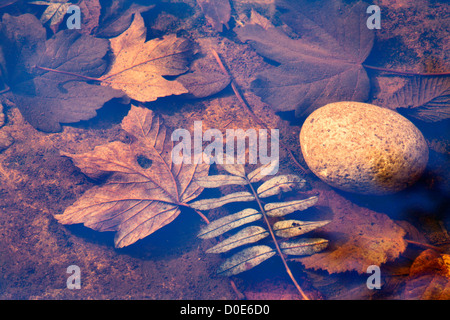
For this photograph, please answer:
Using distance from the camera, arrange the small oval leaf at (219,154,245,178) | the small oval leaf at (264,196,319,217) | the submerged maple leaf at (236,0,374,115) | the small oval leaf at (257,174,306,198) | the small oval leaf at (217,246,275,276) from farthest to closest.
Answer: the submerged maple leaf at (236,0,374,115)
the small oval leaf at (219,154,245,178)
the small oval leaf at (257,174,306,198)
the small oval leaf at (264,196,319,217)
the small oval leaf at (217,246,275,276)

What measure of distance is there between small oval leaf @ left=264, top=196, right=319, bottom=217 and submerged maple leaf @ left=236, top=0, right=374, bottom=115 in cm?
87

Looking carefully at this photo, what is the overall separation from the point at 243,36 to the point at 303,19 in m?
0.66

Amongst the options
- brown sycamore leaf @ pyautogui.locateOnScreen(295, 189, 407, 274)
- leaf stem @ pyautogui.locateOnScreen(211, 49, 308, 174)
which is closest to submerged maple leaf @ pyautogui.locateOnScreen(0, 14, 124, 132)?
leaf stem @ pyautogui.locateOnScreen(211, 49, 308, 174)

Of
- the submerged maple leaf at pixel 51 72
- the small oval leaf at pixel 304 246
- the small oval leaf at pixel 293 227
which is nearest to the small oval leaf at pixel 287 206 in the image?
the small oval leaf at pixel 293 227

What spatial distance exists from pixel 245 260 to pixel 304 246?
48cm

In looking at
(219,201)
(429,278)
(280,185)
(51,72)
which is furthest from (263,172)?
(51,72)

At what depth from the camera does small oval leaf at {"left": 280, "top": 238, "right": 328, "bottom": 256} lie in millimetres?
1940

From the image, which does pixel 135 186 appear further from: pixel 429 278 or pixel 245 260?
pixel 429 278

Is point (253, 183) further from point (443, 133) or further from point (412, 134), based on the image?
point (443, 133)

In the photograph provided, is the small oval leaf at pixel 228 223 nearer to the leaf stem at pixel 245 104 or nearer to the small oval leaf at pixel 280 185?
the small oval leaf at pixel 280 185

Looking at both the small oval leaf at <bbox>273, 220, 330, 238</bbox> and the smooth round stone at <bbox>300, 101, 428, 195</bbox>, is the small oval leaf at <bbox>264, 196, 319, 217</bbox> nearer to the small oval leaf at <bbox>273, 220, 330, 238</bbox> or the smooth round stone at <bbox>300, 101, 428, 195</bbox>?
the small oval leaf at <bbox>273, 220, 330, 238</bbox>

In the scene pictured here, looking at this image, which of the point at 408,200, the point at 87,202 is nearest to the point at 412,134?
the point at 408,200

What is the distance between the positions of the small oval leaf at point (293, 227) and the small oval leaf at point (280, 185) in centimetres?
26

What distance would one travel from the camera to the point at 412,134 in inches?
79.0
